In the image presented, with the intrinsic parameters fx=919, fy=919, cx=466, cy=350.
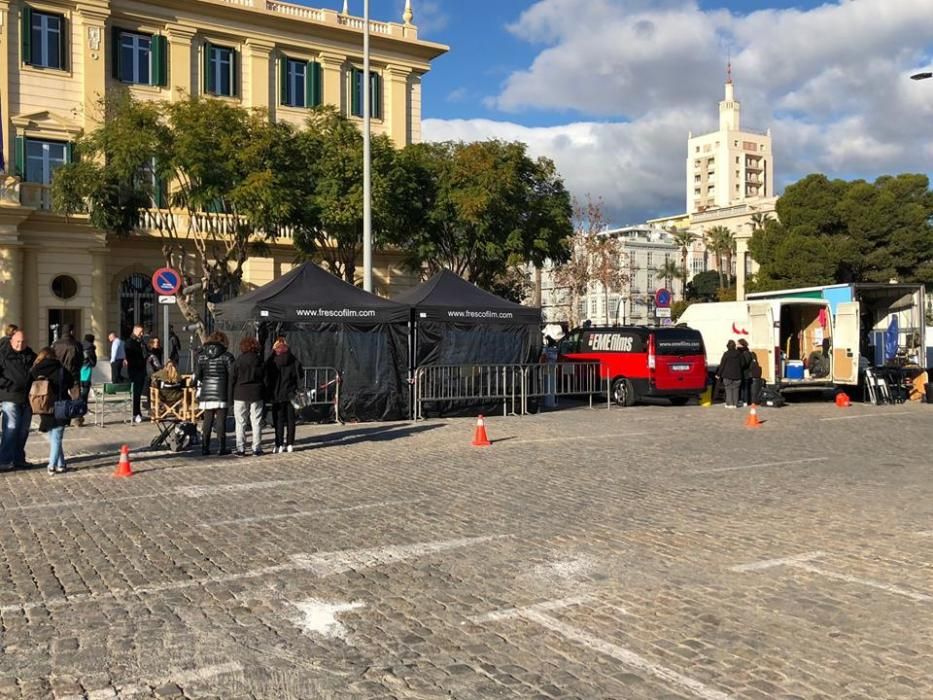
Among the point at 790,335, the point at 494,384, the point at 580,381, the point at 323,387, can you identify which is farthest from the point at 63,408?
the point at 790,335

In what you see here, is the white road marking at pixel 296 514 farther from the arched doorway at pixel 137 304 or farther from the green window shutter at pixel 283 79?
the green window shutter at pixel 283 79

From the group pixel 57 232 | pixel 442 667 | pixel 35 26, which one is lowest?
pixel 442 667

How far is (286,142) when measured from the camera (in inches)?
1013

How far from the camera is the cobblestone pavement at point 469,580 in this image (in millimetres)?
4594

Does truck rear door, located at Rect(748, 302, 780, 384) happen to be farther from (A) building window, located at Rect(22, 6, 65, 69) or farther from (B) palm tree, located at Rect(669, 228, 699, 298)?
(B) palm tree, located at Rect(669, 228, 699, 298)

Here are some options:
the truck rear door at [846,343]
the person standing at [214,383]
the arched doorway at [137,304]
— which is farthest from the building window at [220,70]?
the person standing at [214,383]

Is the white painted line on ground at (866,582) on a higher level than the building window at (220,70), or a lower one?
lower

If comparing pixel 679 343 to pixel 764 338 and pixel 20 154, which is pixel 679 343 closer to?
pixel 764 338

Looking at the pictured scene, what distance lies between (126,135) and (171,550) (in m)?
18.1

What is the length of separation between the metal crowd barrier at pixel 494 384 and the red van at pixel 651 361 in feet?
2.54

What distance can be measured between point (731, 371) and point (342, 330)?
8.61 meters

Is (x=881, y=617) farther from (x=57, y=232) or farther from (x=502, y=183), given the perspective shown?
(x=57, y=232)

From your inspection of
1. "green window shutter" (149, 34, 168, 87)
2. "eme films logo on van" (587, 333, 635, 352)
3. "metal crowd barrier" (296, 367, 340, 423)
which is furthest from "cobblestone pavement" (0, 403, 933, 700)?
"green window shutter" (149, 34, 168, 87)

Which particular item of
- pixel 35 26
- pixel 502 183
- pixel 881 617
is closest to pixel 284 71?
pixel 35 26
